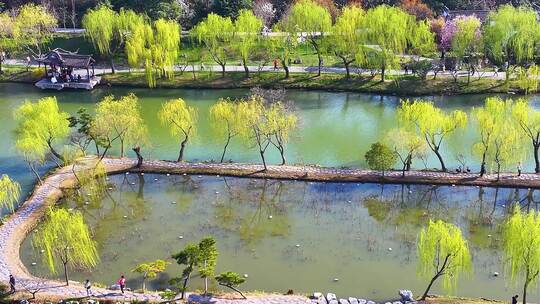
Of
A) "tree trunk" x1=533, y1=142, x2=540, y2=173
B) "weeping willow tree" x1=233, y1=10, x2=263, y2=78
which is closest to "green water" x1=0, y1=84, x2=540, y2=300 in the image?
"tree trunk" x1=533, y1=142, x2=540, y2=173

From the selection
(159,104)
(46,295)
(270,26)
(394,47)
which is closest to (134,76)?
(159,104)

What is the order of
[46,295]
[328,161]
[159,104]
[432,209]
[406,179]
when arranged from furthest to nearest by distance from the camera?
[159,104] → [328,161] → [406,179] → [432,209] → [46,295]

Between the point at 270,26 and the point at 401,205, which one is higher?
the point at 270,26

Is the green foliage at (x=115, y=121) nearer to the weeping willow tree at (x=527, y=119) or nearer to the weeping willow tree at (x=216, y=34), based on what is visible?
the weeping willow tree at (x=216, y=34)

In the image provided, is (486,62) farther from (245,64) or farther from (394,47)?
(245,64)

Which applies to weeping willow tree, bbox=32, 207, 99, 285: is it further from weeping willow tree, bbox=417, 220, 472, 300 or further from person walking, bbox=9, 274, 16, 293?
weeping willow tree, bbox=417, 220, 472, 300

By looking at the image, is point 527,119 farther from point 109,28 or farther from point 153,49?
point 109,28
